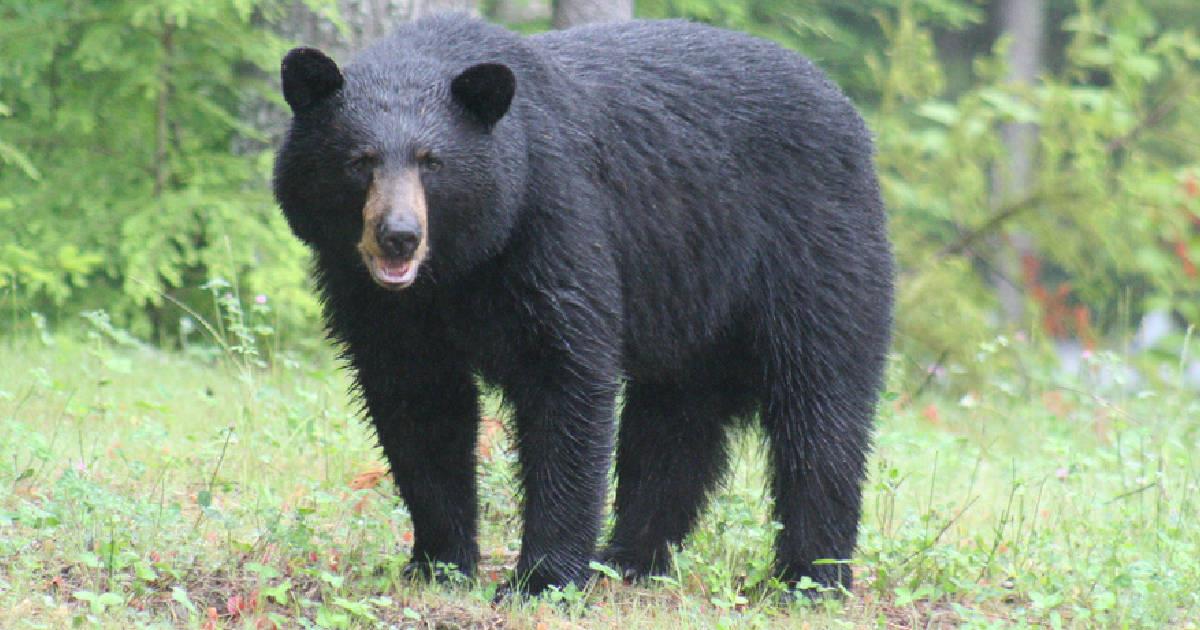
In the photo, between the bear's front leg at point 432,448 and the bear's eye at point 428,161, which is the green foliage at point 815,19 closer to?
the bear's front leg at point 432,448

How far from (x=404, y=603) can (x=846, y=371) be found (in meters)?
1.73

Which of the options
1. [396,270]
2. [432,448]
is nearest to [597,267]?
[396,270]

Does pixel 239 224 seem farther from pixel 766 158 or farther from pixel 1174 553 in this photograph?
pixel 1174 553

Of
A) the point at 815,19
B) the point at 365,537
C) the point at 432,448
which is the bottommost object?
the point at 365,537

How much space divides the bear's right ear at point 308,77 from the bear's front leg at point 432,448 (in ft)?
2.95

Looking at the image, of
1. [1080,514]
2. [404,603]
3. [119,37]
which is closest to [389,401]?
[404,603]

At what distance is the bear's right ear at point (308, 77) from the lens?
170 inches

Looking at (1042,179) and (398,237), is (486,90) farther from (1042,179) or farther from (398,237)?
(1042,179)

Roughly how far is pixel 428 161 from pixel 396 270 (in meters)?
0.34

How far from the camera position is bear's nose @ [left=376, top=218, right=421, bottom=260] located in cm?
418

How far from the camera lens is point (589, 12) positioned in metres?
7.82

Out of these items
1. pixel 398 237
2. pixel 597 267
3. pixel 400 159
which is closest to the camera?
pixel 398 237

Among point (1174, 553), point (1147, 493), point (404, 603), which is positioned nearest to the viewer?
point (404, 603)

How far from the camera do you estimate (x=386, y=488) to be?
6.18 m
